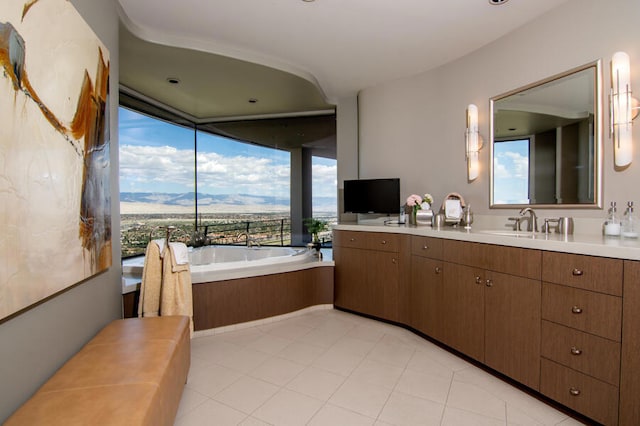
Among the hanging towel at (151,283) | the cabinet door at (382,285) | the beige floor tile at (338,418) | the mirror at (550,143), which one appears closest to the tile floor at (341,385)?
the beige floor tile at (338,418)

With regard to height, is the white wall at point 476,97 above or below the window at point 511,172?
above

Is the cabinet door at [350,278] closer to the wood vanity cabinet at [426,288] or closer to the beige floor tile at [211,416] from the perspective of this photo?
the wood vanity cabinet at [426,288]

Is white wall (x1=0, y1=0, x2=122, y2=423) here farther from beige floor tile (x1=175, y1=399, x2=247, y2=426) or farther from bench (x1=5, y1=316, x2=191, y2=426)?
beige floor tile (x1=175, y1=399, x2=247, y2=426)

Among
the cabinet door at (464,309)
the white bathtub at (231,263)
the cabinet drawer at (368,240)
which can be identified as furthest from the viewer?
the cabinet drawer at (368,240)

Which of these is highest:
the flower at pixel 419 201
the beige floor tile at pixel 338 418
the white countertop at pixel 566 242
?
the flower at pixel 419 201

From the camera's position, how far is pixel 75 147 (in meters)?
1.39

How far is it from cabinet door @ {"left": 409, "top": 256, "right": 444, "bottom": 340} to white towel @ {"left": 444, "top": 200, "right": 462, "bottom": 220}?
20.3 inches

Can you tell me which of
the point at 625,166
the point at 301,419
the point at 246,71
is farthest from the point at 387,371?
the point at 246,71

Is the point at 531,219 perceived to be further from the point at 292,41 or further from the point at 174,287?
the point at 174,287

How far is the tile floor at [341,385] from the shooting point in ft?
5.45

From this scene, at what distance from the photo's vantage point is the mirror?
201 cm

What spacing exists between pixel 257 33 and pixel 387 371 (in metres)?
2.82

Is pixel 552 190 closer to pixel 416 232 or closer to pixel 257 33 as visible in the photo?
pixel 416 232

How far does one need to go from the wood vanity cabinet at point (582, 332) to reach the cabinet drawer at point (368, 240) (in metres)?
1.36
